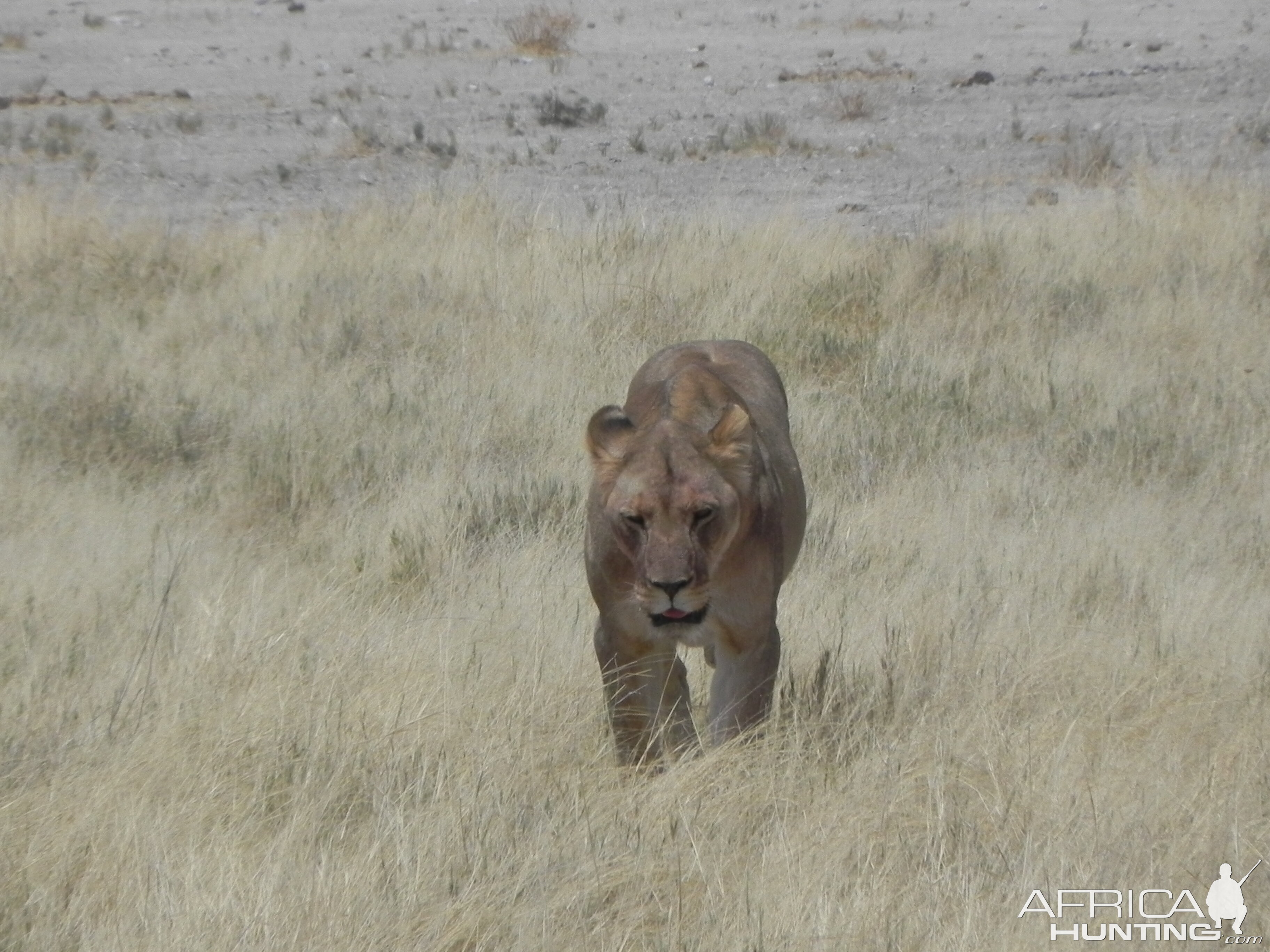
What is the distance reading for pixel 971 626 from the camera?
16.7 ft

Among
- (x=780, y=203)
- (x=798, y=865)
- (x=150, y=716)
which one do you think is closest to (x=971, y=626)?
(x=798, y=865)

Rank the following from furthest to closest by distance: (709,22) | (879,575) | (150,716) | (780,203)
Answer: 1. (709,22)
2. (780,203)
3. (879,575)
4. (150,716)

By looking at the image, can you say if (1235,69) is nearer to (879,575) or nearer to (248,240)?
(248,240)

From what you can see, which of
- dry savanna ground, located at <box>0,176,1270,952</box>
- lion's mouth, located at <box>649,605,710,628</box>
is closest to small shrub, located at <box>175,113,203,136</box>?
dry savanna ground, located at <box>0,176,1270,952</box>

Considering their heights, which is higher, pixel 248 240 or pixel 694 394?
pixel 694 394

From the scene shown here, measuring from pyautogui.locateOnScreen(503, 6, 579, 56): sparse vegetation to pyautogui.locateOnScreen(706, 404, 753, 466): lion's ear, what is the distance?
22.6 meters

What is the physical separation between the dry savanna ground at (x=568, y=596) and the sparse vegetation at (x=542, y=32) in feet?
53.7

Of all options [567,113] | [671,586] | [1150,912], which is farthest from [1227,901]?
[567,113]

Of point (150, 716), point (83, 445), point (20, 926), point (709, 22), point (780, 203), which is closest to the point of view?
point (20, 926)

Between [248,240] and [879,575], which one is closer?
[879,575]

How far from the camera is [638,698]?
4152 millimetres

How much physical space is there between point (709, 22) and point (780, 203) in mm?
18597

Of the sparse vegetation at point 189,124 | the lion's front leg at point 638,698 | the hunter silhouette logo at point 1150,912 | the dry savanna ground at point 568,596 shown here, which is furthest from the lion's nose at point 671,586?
the sparse vegetation at point 189,124

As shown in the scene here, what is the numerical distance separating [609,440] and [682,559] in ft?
1.55
